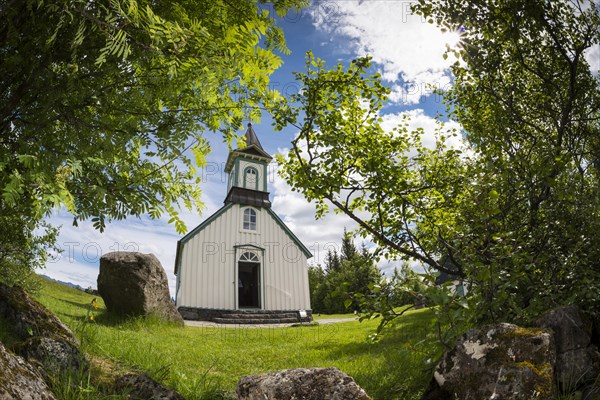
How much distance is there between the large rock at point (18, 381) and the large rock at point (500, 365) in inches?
135

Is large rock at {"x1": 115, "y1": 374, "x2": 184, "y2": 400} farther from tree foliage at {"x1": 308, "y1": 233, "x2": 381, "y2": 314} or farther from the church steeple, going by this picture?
the church steeple

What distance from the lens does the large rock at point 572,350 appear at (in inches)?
150

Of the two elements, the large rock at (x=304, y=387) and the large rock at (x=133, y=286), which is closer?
the large rock at (x=304, y=387)

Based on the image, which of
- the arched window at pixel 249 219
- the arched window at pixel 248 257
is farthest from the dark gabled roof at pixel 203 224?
the arched window at pixel 248 257

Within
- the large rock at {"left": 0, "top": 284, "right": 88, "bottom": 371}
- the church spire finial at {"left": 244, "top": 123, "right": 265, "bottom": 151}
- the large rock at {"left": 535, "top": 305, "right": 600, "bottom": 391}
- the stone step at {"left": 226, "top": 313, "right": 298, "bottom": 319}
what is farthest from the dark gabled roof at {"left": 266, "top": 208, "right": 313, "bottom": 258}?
the large rock at {"left": 535, "top": 305, "right": 600, "bottom": 391}

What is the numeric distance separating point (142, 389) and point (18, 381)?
4.69 feet

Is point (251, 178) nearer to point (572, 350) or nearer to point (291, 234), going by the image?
point (291, 234)

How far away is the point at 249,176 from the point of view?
24609 millimetres

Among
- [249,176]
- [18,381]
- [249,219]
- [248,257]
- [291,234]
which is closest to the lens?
[18,381]

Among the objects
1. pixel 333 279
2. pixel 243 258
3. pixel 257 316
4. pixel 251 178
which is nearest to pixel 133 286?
pixel 257 316

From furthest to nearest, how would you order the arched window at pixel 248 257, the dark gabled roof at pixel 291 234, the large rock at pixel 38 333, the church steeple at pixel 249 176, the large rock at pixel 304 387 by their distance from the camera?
the dark gabled roof at pixel 291 234 → the church steeple at pixel 249 176 → the arched window at pixel 248 257 → the large rock at pixel 38 333 → the large rock at pixel 304 387

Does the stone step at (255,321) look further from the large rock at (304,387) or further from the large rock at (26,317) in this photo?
the large rock at (304,387)

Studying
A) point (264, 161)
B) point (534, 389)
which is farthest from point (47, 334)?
point (264, 161)

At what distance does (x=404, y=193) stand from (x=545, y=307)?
2.79 m
